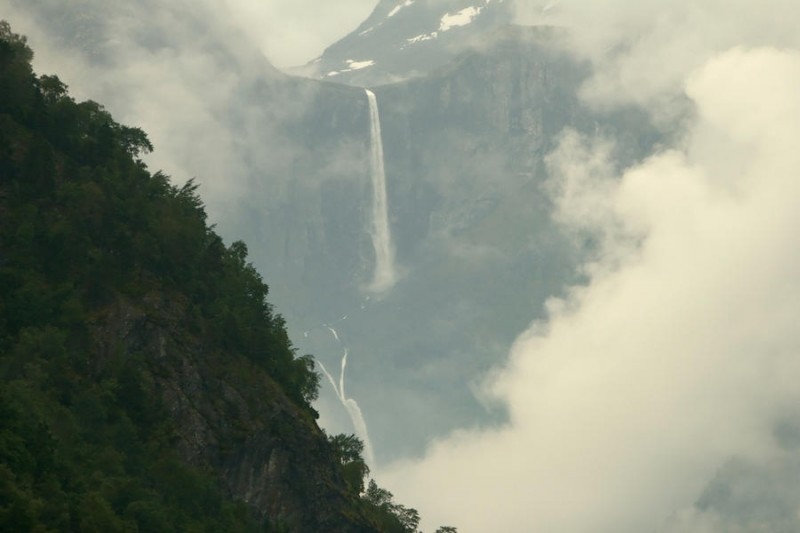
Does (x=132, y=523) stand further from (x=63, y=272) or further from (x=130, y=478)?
(x=63, y=272)

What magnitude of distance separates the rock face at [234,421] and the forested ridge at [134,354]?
125mm

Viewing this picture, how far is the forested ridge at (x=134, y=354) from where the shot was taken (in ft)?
307

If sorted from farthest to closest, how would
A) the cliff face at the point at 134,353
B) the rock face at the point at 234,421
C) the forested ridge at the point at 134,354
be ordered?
the rock face at the point at 234,421 < the cliff face at the point at 134,353 < the forested ridge at the point at 134,354

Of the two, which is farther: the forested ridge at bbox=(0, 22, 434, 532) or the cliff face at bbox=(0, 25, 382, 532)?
the cliff face at bbox=(0, 25, 382, 532)

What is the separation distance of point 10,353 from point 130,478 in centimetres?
1274

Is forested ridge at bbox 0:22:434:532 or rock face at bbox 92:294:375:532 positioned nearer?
forested ridge at bbox 0:22:434:532

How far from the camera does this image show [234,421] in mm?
107438

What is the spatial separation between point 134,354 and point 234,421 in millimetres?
9702

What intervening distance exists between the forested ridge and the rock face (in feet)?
0.41

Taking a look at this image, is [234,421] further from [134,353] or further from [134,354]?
[134,354]

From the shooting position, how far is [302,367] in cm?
12338

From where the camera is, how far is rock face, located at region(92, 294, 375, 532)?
340 ft

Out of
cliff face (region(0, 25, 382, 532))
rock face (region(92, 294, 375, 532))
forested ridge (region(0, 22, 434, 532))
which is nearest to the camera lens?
forested ridge (region(0, 22, 434, 532))

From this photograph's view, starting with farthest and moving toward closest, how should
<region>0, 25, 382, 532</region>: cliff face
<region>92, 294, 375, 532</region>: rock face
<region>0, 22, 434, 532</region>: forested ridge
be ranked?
<region>92, 294, 375, 532</region>: rock face < <region>0, 25, 382, 532</region>: cliff face < <region>0, 22, 434, 532</region>: forested ridge
